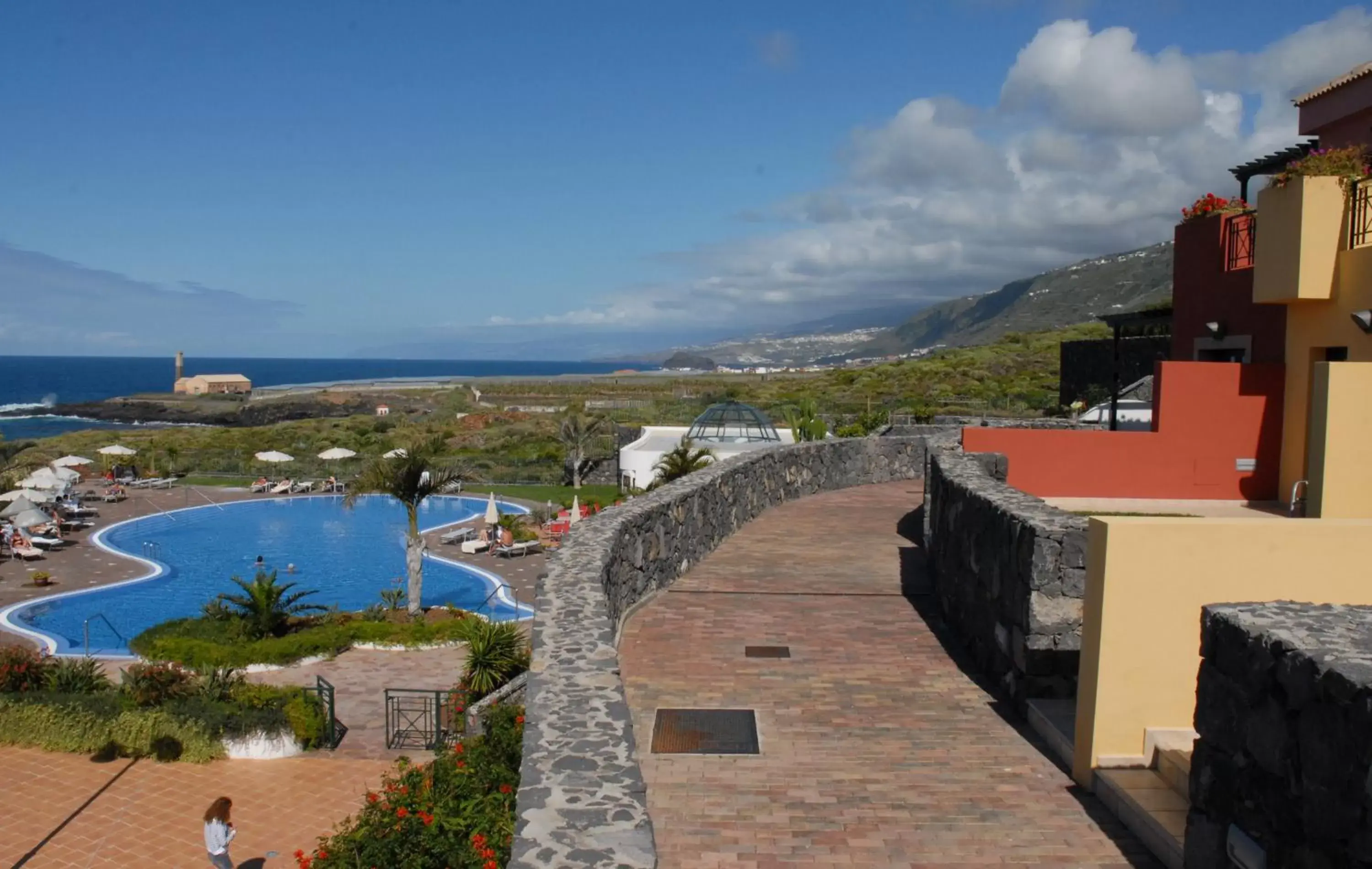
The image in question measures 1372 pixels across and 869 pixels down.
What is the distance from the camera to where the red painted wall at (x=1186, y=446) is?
12.8m

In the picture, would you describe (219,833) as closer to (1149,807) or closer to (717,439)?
(1149,807)

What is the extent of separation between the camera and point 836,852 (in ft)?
16.8

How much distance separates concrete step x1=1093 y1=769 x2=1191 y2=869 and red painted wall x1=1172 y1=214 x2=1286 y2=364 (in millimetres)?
9120

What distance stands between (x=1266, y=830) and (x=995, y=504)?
4264 millimetres

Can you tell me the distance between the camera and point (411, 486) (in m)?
23.2

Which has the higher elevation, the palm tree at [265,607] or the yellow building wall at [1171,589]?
the yellow building wall at [1171,589]

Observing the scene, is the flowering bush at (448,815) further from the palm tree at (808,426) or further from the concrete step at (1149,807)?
the palm tree at (808,426)

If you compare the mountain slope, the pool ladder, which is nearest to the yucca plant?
the pool ladder

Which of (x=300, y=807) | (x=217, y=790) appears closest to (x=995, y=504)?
(x=300, y=807)

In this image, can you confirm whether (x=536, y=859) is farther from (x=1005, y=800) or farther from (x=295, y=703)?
(x=295, y=703)

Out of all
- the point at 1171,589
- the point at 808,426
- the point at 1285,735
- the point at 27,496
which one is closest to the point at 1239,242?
the point at 1171,589

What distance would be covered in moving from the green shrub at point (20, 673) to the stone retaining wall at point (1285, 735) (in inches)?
700

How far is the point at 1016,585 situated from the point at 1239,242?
9.32 meters

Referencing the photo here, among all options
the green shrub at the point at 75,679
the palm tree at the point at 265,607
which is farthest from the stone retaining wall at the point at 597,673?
the palm tree at the point at 265,607
